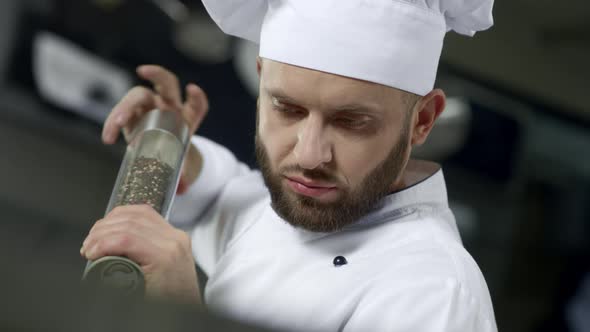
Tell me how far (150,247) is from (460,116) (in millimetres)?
1252

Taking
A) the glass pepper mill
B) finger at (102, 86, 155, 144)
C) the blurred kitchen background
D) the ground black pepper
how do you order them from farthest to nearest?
the blurred kitchen background < finger at (102, 86, 155, 144) < the ground black pepper < the glass pepper mill

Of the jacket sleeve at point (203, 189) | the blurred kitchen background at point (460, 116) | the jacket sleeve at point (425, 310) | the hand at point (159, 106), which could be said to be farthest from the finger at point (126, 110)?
the jacket sleeve at point (425, 310)

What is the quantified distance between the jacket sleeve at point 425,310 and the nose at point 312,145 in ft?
0.38

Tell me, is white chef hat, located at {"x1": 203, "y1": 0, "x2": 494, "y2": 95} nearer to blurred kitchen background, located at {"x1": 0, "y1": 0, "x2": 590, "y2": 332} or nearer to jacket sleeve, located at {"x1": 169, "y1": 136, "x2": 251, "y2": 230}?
jacket sleeve, located at {"x1": 169, "y1": 136, "x2": 251, "y2": 230}

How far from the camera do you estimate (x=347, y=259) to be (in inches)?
22.0

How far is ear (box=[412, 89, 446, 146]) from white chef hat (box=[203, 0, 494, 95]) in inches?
0.6

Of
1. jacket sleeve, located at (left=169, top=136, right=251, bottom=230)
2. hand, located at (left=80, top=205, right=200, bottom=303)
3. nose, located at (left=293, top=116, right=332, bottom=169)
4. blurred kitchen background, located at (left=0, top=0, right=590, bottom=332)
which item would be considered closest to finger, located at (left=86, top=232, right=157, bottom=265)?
hand, located at (left=80, top=205, right=200, bottom=303)

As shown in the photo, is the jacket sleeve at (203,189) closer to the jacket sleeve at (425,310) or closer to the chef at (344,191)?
the chef at (344,191)

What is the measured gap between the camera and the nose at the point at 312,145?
0.48 meters

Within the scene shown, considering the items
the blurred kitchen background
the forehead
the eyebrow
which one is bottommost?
the blurred kitchen background

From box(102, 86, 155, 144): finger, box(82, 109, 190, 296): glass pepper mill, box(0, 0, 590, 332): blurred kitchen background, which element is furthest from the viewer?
box(0, 0, 590, 332): blurred kitchen background

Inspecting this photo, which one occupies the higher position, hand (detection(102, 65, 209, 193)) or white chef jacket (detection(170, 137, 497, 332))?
hand (detection(102, 65, 209, 193))

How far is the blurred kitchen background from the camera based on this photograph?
1267 millimetres

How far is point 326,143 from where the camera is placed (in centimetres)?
49
